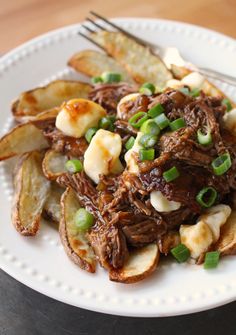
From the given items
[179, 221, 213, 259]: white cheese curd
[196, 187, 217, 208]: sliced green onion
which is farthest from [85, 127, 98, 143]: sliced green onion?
[179, 221, 213, 259]: white cheese curd

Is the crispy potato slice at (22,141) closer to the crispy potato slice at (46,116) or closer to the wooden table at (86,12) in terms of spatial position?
the crispy potato slice at (46,116)

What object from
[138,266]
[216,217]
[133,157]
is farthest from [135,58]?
[138,266]

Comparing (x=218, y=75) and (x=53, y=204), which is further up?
(x=218, y=75)

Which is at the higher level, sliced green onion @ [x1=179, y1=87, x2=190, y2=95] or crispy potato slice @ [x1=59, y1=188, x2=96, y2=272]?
sliced green onion @ [x1=179, y1=87, x2=190, y2=95]

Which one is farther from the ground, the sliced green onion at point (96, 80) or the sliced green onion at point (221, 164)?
the sliced green onion at point (96, 80)

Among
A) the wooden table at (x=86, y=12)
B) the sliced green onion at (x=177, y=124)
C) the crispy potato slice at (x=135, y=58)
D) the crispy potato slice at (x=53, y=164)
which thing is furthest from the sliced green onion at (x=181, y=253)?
the wooden table at (x=86, y=12)

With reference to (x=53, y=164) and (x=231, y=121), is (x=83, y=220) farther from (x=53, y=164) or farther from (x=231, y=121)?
(x=231, y=121)

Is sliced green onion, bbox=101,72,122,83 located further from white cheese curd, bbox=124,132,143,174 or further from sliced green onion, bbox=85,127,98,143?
white cheese curd, bbox=124,132,143,174
